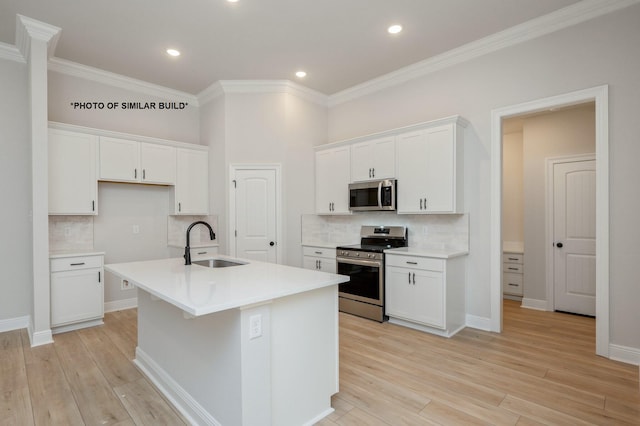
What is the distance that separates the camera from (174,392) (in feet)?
7.70

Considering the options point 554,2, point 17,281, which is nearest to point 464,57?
point 554,2

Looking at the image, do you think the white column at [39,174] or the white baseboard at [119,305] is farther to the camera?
the white baseboard at [119,305]

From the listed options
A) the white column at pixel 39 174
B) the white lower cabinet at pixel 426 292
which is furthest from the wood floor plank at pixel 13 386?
the white lower cabinet at pixel 426 292

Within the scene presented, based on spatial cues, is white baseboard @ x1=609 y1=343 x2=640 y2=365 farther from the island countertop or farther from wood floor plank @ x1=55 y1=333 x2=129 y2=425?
wood floor plank @ x1=55 y1=333 x2=129 y2=425

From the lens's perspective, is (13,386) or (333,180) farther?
(333,180)

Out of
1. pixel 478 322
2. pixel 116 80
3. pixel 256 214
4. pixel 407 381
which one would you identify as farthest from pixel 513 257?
pixel 116 80

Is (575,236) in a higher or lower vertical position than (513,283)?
higher

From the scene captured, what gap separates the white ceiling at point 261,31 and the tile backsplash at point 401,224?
199 centimetres

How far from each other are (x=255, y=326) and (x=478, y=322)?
301cm

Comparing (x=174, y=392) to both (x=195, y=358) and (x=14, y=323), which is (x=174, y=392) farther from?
(x=14, y=323)

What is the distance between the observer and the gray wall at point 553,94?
2863 millimetres

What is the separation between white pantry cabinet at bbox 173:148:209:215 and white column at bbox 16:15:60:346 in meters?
1.65

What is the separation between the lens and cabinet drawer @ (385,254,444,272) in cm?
355

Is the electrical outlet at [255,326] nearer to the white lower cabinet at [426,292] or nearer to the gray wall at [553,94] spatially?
the white lower cabinet at [426,292]
